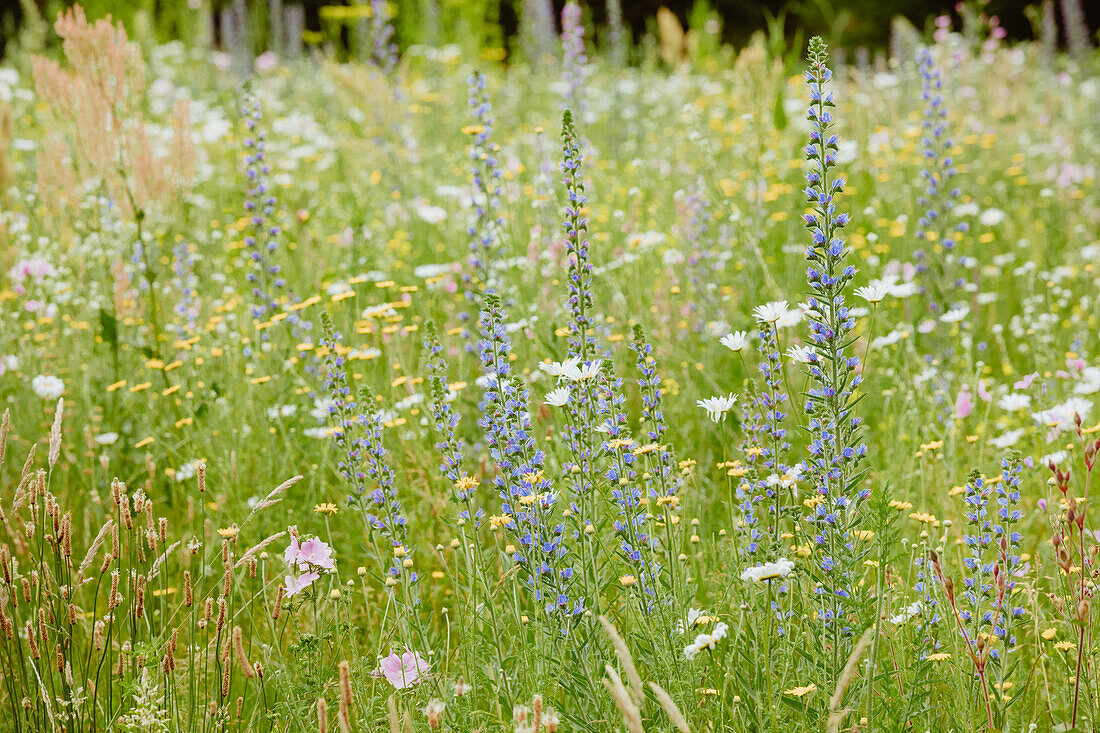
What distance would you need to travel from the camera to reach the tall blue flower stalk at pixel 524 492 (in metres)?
2.06

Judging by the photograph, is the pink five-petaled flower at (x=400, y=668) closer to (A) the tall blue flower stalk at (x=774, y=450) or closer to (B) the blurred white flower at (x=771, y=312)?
(A) the tall blue flower stalk at (x=774, y=450)

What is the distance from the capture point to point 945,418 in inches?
145

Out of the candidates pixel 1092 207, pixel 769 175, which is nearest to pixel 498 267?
pixel 769 175

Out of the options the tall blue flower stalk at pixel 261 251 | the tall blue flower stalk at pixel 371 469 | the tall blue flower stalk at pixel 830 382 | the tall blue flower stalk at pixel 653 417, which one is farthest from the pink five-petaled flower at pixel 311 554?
the tall blue flower stalk at pixel 261 251

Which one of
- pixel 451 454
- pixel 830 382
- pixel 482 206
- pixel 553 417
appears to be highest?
pixel 482 206

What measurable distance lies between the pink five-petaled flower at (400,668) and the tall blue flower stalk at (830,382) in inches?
32.9

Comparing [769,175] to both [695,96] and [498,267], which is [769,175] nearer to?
[695,96]

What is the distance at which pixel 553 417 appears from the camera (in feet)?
10.4

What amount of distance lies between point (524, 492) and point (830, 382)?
26.6 inches

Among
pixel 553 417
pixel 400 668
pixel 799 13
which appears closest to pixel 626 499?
pixel 400 668

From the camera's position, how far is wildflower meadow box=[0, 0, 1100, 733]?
200 cm

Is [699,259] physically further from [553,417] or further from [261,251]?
[261,251]

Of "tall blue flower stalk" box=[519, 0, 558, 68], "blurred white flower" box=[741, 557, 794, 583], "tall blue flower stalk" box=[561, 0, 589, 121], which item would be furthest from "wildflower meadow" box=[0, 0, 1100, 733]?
"tall blue flower stalk" box=[519, 0, 558, 68]

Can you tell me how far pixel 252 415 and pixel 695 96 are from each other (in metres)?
5.82
